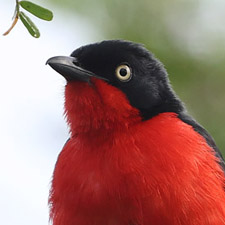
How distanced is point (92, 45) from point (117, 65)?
0.89 feet

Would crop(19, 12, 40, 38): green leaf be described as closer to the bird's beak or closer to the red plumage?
the bird's beak

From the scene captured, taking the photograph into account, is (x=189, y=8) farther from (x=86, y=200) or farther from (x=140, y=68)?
(x=86, y=200)

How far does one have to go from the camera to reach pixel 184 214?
14.6ft

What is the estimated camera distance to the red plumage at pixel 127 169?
14.7 feet

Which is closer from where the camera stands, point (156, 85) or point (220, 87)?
point (156, 85)

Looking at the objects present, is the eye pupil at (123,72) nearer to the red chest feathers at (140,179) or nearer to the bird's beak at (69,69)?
the bird's beak at (69,69)

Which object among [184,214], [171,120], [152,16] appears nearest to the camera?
[184,214]

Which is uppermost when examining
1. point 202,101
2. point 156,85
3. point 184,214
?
point 156,85

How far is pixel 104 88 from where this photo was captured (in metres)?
5.01

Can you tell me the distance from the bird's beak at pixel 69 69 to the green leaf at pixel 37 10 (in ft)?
6.24

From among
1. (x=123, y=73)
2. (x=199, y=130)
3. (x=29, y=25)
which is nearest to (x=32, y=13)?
(x=29, y=25)

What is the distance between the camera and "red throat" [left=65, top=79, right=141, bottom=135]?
16.4 feet

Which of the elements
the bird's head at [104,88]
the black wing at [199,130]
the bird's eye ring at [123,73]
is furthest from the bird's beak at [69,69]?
the black wing at [199,130]

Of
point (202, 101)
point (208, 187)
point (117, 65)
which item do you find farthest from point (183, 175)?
point (202, 101)
